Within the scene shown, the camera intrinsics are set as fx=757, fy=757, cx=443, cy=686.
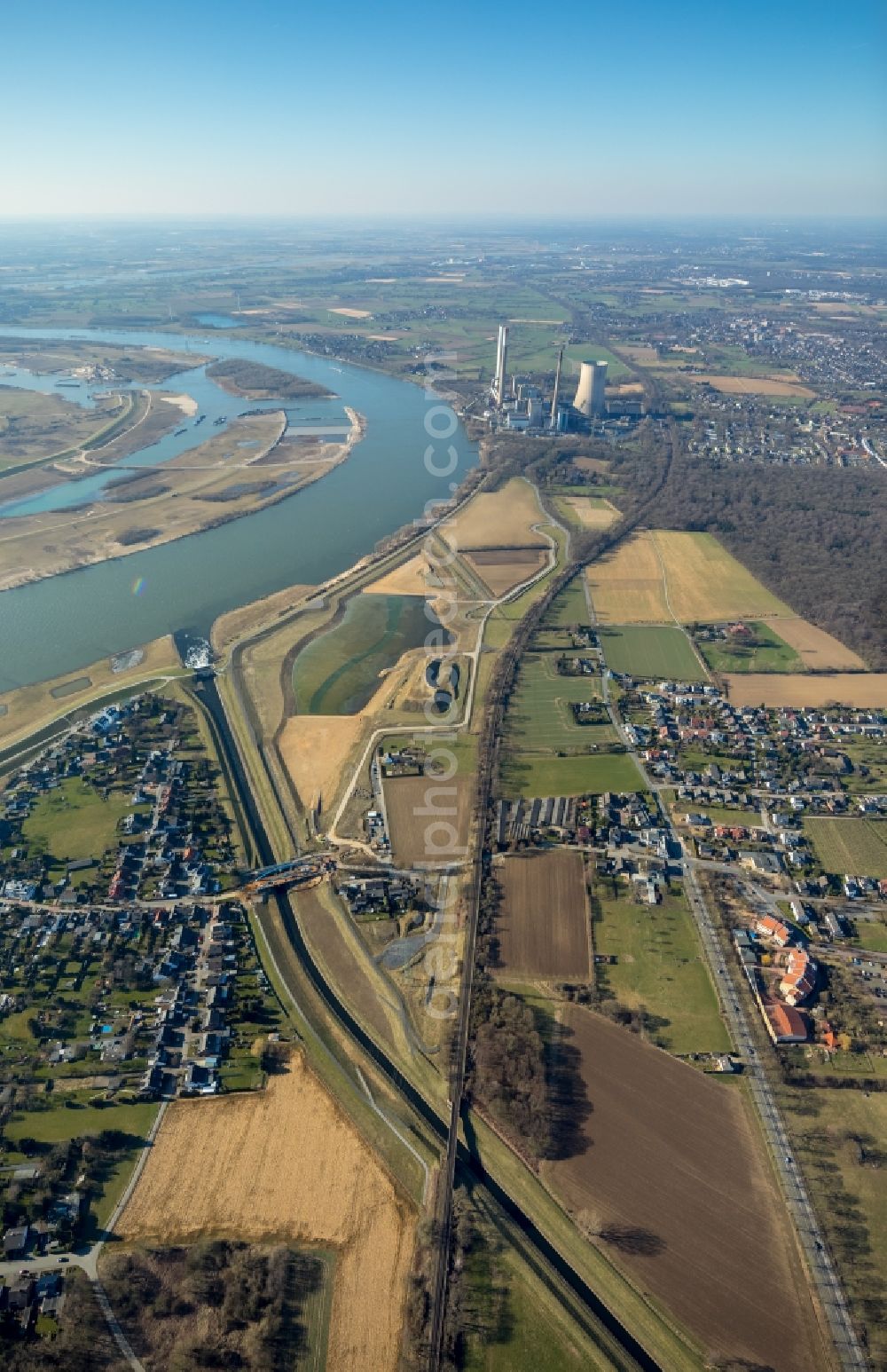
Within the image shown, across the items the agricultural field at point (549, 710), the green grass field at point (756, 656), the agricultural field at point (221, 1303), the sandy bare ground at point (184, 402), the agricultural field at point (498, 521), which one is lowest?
the agricultural field at point (221, 1303)

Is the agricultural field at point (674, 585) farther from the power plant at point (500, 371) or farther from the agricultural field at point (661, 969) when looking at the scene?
the power plant at point (500, 371)

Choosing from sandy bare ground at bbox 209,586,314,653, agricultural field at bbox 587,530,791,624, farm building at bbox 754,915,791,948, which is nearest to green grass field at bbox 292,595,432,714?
sandy bare ground at bbox 209,586,314,653

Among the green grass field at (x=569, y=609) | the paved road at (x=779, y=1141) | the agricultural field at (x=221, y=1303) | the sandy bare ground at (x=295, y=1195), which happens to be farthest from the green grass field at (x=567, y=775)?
the agricultural field at (x=221, y=1303)

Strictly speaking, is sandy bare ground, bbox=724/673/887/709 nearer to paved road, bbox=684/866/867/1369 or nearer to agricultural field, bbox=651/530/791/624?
agricultural field, bbox=651/530/791/624

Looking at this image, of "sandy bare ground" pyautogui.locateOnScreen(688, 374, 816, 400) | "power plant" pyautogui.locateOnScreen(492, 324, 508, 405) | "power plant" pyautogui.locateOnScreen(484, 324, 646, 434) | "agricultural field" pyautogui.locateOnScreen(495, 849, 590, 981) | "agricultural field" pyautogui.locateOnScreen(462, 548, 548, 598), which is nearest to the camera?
"agricultural field" pyautogui.locateOnScreen(495, 849, 590, 981)

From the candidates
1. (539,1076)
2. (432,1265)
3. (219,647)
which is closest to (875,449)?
(219,647)

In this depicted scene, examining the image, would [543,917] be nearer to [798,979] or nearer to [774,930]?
[774,930]
